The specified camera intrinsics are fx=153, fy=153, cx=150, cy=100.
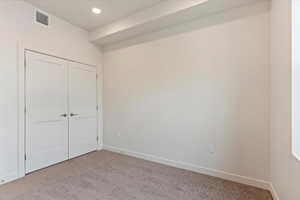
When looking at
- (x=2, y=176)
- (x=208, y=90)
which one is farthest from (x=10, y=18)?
(x=208, y=90)

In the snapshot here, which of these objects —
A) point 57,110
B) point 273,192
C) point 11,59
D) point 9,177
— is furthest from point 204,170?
point 11,59

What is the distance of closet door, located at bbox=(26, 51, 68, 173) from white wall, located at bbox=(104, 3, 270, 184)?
48.3 inches

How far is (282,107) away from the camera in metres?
1.70

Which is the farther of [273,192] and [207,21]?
[207,21]

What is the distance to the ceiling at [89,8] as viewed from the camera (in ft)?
8.82

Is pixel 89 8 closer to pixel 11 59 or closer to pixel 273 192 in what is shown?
pixel 11 59

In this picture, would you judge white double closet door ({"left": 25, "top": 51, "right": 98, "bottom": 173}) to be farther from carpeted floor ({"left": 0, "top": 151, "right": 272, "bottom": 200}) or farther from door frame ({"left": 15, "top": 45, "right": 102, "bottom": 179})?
carpeted floor ({"left": 0, "top": 151, "right": 272, "bottom": 200})

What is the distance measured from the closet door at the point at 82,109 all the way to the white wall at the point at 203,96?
68 centimetres

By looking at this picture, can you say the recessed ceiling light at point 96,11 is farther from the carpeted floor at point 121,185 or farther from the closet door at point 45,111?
the carpeted floor at point 121,185

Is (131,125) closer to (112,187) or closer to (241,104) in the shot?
(112,187)

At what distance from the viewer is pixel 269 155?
87.4 inches

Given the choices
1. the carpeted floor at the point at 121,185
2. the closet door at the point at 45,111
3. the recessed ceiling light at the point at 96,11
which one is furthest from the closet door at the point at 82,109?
the recessed ceiling light at the point at 96,11

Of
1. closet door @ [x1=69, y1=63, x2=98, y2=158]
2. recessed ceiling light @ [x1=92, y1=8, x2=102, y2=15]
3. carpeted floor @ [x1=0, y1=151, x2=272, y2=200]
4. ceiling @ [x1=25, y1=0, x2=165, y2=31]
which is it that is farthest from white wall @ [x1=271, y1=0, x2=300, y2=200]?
closet door @ [x1=69, y1=63, x2=98, y2=158]

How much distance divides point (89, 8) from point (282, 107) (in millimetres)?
3366
